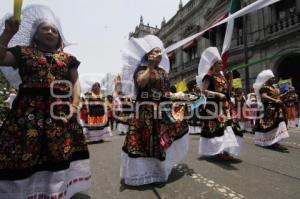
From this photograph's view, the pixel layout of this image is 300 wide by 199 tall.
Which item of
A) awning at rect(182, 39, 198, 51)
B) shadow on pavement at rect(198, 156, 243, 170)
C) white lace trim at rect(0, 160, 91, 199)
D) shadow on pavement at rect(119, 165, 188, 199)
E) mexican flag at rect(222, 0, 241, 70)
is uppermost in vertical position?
awning at rect(182, 39, 198, 51)

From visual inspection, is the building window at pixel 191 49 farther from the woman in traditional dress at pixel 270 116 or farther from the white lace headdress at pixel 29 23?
the white lace headdress at pixel 29 23

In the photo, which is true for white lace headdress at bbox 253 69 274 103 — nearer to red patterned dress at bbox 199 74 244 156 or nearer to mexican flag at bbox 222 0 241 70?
mexican flag at bbox 222 0 241 70

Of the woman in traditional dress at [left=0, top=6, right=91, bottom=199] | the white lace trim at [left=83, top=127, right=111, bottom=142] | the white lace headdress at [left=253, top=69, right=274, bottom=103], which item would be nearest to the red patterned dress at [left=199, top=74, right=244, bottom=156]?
the white lace headdress at [left=253, top=69, right=274, bottom=103]

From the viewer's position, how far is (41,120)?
→ 2.59m

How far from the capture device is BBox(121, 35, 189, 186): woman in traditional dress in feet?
11.9

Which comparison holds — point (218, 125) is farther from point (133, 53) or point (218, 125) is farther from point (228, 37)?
point (228, 37)

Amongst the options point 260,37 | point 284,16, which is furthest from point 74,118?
point 260,37

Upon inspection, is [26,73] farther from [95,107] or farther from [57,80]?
[95,107]

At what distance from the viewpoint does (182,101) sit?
13.5 feet

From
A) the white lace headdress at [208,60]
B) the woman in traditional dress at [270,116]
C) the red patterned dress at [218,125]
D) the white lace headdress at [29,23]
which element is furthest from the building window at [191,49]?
the white lace headdress at [29,23]

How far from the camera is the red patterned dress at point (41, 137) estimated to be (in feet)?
8.02

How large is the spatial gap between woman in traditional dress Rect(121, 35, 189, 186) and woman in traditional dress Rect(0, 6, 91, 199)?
891 mm

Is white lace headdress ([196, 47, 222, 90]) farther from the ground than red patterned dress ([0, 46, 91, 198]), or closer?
farther from the ground

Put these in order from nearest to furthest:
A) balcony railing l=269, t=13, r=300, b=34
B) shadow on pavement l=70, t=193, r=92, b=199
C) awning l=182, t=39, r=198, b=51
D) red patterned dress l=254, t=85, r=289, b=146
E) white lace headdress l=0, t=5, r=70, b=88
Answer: white lace headdress l=0, t=5, r=70, b=88 → shadow on pavement l=70, t=193, r=92, b=199 → red patterned dress l=254, t=85, r=289, b=146 → balcony railing l=269, t=13, r=300, b=34 → awning l=182, t=39, r=198, b=51
